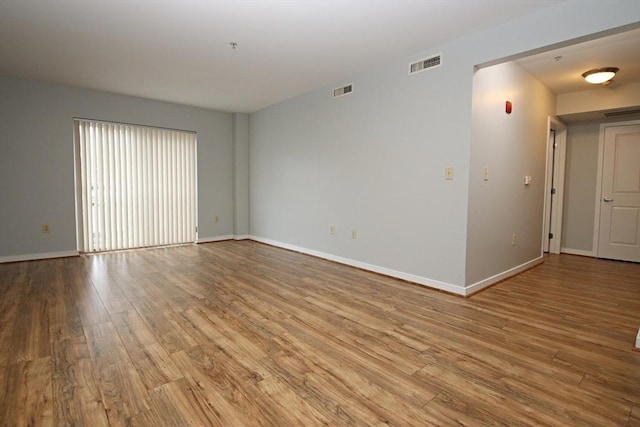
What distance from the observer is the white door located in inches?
189

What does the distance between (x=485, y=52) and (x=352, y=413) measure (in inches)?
125

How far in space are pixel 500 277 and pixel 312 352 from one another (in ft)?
8.99

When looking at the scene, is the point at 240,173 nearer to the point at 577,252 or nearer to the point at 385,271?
the point at 385,271

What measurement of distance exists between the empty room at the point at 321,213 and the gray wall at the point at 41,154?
1.0 inches

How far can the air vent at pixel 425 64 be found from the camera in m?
3.34

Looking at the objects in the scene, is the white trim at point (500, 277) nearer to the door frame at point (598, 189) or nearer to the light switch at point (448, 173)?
the light switch at point (448, 173)

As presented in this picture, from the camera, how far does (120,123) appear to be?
17.0 ft

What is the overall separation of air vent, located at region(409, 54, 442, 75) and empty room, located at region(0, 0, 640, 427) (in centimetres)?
2

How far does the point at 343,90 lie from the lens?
4426 mm

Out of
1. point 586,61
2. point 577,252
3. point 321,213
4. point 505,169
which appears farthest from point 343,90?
point 577,252

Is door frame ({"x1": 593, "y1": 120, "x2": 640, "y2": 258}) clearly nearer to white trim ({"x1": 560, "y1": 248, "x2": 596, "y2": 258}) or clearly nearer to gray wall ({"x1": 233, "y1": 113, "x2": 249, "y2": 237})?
white trim ({"x1": 560, "y1": 248, "x2": 596, "y2": 258})

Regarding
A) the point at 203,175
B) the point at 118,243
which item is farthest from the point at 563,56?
the point at 118,243

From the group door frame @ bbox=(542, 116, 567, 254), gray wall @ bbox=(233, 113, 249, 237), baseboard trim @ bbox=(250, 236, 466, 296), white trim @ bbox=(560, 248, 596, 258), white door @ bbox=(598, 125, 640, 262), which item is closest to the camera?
baseboard trim @ bbox=(250, 236, 466, 296)

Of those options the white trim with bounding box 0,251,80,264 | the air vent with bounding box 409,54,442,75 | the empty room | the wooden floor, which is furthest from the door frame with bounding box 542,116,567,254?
the white trim with bounding box 0,251,80,264
